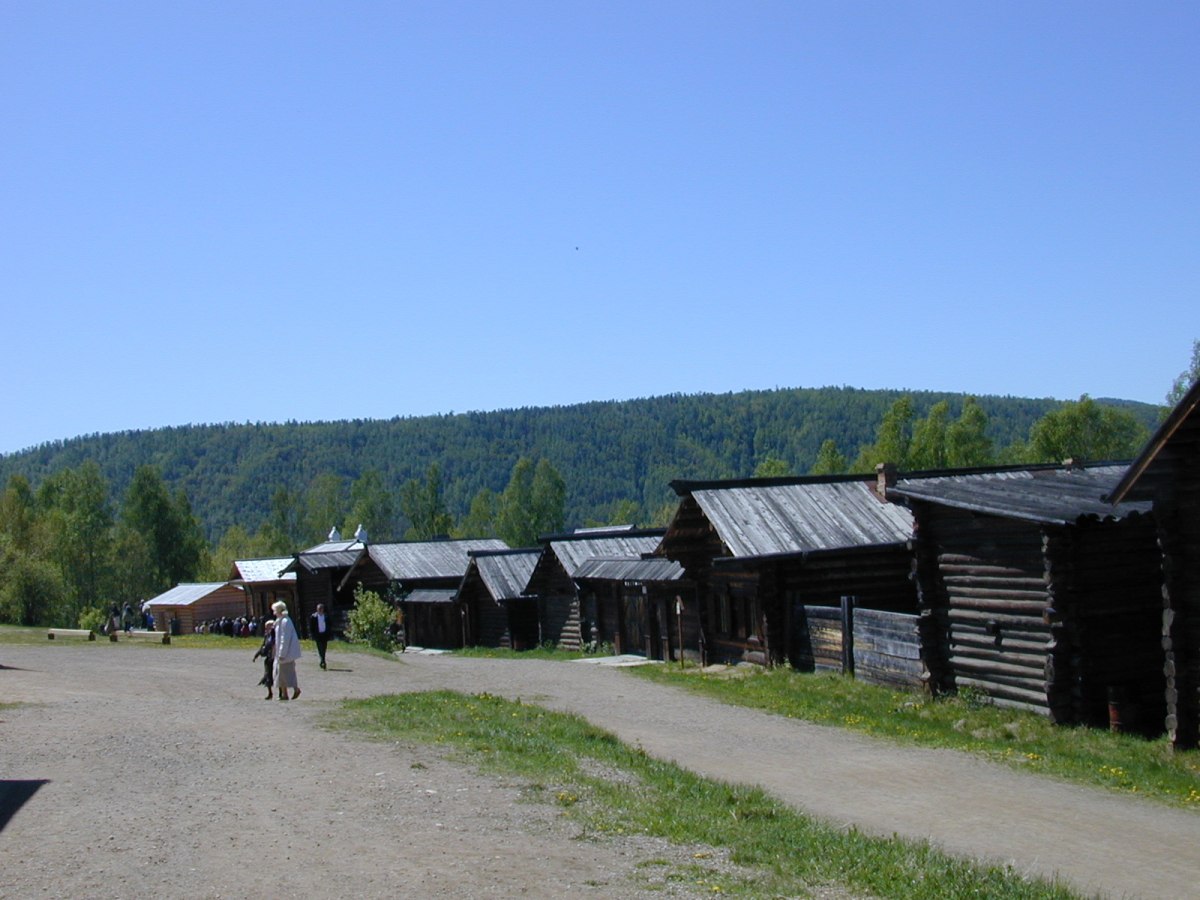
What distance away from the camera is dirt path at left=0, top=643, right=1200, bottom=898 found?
31.7 feet

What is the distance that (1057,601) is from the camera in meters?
19.3

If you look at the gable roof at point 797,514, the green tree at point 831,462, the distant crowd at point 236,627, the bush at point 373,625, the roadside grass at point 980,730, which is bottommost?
the distant crowd at point 236,627

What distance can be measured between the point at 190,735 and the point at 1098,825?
12541mm

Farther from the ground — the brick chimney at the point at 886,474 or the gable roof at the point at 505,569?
the brick chimney at the point at 886,474

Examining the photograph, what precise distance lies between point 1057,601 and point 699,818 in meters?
9.84

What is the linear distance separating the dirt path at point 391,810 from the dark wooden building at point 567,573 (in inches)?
900

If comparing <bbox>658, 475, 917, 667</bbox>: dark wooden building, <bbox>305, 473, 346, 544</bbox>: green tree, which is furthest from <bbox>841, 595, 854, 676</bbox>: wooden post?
<bbox>305, 473, 346, 544</bbox>: green tree

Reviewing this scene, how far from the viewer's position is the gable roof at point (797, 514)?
29094 millimetres

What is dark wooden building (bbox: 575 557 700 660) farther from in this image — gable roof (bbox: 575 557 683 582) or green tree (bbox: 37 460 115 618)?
green tree (bbox: 37 460 115 618)

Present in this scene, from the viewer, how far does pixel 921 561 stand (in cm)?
2306

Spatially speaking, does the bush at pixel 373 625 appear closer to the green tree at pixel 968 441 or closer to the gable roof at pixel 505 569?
the gable roof at pixel 505 569

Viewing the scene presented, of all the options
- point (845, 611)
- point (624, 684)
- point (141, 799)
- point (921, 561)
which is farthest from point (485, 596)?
point (141, 799)

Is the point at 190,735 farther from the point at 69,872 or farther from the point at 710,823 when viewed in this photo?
the point at 710,823

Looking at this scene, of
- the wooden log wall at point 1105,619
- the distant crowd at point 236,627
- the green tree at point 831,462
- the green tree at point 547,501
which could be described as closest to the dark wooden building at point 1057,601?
the wooden log wall at point 1105,619
